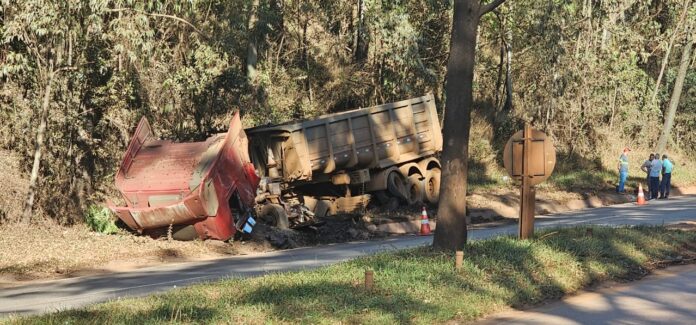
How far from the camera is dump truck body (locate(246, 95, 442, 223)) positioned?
19969 millimetres

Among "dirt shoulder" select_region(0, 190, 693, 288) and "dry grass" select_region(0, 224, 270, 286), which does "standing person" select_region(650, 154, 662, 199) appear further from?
"dry grass" select_region(0, 224, 270, 286)

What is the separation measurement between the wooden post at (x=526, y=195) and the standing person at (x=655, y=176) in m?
16.7

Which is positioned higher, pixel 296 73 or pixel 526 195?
pixel 296 73

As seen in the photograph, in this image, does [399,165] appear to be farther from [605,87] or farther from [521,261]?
[605,87]

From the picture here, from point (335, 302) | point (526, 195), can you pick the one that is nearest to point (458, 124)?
point (526, 195)

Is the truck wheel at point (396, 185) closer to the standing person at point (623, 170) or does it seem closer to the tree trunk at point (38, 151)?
the tree trunk at point (38, 151)

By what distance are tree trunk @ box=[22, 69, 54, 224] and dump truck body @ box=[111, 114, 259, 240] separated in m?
1.79

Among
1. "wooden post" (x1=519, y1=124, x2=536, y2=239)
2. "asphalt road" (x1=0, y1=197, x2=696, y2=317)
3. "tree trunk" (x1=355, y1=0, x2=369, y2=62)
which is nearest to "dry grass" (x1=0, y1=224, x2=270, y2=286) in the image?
"asphalt road" (x1=0, y1=197, x2=696, y2=317)

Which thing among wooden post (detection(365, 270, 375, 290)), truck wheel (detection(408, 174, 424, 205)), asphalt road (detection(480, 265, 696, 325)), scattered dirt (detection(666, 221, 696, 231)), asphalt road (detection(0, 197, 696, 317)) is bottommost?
asphalt road (detection(0, 197, 696, 317))

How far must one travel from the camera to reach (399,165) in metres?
23.3

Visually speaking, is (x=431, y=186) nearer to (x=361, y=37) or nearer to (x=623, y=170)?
(x=361, y=37)

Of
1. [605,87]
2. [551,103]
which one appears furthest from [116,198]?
[605,87]

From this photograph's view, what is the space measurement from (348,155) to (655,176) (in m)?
12.2

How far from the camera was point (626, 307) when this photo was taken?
916cm
